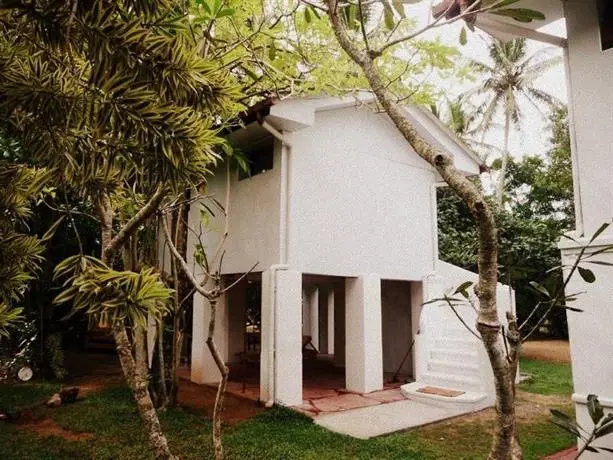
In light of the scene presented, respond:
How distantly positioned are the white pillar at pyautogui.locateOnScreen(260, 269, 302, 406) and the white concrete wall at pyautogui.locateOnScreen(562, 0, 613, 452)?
199 inches

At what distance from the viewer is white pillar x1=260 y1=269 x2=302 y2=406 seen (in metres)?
→ 8.41

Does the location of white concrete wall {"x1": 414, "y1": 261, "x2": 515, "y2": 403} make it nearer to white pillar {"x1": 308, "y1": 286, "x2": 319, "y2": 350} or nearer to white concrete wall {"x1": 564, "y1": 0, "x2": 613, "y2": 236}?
white concrete wall {"x1": 564, "y1": 0, "x2": 613, "y2": 236}

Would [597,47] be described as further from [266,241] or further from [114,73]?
[266,241]

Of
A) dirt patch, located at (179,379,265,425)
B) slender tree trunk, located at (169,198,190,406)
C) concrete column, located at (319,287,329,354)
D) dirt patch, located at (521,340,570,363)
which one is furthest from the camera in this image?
concrete column, located at (319,287,329,354)

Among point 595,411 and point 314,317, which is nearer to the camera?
point 595,411

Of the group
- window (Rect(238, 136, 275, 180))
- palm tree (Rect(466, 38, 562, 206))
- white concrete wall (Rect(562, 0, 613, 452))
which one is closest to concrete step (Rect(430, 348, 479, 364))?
white concrete wall (Rect(562, 0, 613, 452))

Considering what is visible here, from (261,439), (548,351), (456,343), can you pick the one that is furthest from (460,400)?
(548,351)

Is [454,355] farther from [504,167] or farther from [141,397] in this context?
[504,167]

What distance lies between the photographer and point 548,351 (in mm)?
16906

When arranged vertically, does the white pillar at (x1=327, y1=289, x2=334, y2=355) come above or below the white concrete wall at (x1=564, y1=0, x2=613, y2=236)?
below

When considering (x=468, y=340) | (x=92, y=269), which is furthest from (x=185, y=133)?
(x=468, y=340)

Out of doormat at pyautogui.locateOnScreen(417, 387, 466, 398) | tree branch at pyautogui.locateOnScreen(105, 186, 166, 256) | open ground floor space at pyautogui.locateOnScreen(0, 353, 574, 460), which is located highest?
tree branch at pyautogui.locateOnScreen(105, 186, 166, 256)

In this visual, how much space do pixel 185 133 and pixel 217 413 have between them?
3.29 metres

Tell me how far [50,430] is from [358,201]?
7336 millimetres
